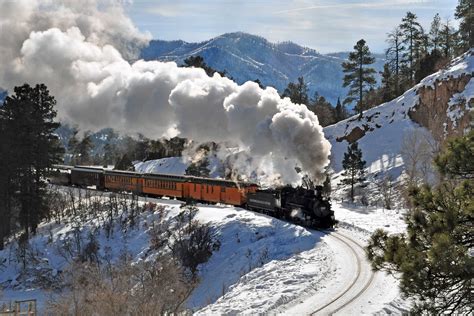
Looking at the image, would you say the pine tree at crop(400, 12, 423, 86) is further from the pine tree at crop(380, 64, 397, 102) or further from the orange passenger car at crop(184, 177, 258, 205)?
the orange passenger car at crop(184, 177, 258, 205)

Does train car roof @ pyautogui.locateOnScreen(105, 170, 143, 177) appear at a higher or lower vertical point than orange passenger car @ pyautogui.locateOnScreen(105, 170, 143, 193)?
higher

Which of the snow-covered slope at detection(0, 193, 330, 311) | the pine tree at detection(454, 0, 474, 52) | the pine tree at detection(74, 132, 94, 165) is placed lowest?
the snow-covered slope at detection(0, 193, 330, 311)

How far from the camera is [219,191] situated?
144 feet

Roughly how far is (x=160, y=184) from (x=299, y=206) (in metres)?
20.4

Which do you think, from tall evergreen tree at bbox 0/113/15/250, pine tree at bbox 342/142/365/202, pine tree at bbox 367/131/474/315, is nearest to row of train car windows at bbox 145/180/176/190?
tall evergreen tree at bbox 0/113/15/250

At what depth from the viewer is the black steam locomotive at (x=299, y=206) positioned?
3303 cm

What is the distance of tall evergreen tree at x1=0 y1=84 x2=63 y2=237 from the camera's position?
1748 inches

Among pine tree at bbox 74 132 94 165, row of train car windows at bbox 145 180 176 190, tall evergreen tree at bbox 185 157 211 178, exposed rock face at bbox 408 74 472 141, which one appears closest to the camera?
row of train car windows at bbox 145 180 176 190

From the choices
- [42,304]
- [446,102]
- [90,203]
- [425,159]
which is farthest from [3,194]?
[446,102]

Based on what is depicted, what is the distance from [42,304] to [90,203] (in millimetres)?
16986

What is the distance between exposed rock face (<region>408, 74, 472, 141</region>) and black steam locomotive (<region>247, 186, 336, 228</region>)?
26.5 m

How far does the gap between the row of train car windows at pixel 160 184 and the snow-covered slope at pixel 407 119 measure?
24045mm

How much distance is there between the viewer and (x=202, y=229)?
124 feet

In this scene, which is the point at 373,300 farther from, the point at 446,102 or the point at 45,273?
the point at 446,102
